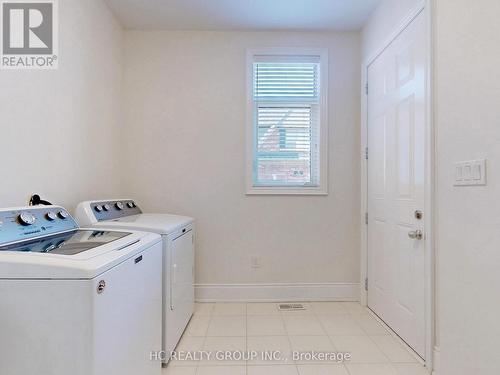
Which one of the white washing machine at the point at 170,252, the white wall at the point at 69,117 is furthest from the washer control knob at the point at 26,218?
the white washing machine at the point at 170,252

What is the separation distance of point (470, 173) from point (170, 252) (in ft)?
5.50

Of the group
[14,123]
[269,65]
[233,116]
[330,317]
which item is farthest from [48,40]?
[330,317]

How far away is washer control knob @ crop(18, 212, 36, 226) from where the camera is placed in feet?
4.20

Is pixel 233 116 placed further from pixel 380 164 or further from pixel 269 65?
pixel 380 164

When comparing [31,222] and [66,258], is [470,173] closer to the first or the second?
[66,258]

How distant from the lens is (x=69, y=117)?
1963 mm

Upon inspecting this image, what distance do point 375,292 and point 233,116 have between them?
6.79ft

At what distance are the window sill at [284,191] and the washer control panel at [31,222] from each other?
158cm

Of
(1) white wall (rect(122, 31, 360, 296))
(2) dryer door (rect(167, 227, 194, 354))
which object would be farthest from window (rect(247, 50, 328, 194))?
(2) dryer door (rect(167, 227, 194, 354))

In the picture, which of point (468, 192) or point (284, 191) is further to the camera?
point (284, 191)

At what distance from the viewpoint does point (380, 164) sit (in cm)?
239

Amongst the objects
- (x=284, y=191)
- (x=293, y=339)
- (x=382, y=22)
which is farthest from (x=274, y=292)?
(x=382, y=22)
